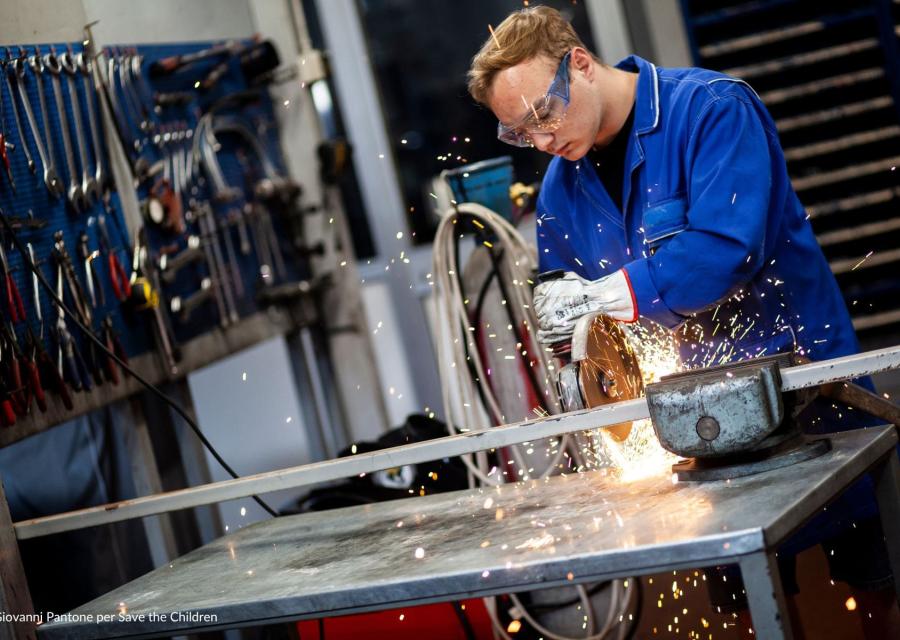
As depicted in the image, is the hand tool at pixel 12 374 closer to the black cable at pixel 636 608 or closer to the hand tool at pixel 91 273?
the hand tool at pixel 91 273

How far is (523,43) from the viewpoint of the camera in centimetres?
189

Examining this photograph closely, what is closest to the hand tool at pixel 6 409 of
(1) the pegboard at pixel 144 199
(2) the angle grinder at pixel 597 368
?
(1) the pegboard at pixel 144 199

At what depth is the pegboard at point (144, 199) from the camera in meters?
2.34

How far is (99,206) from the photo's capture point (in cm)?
263

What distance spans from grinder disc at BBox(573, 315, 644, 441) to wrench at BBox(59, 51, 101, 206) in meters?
1.42

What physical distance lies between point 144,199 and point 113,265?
1.10ft

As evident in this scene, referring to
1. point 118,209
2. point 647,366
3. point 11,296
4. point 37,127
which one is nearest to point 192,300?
point 118,209

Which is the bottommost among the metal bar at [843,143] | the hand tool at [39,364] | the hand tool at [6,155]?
the hand tool at [39,364]

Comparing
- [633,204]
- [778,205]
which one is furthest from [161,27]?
[778,205]

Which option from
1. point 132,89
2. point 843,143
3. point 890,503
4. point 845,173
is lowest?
point 890,503

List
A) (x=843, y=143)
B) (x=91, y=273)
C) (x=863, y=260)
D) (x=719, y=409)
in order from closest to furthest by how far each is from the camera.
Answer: (x=719, y=409) → (x=91, y=273) → (x=863, y=260) → (x=843, y=143)

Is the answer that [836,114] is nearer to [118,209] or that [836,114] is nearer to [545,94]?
[545,94]

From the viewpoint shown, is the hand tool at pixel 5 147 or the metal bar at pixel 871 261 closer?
the hand tool at pixel 5 147

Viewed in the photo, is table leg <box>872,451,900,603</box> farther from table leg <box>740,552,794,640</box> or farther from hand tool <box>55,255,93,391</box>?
hand tool <box>55,255,93,391</box>
